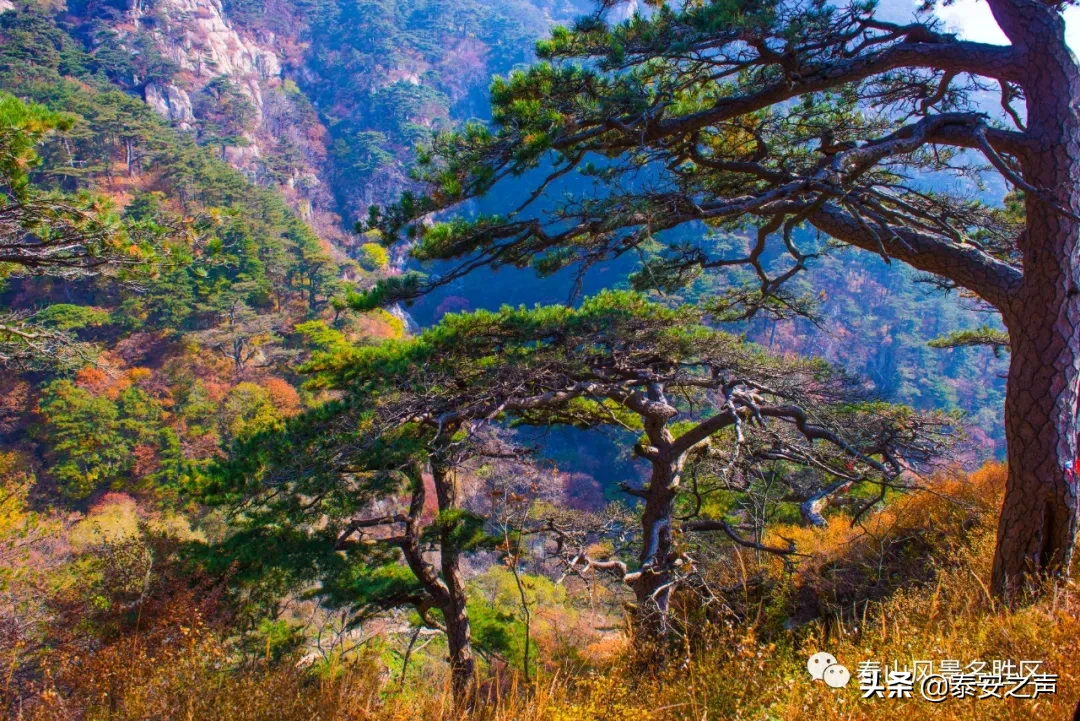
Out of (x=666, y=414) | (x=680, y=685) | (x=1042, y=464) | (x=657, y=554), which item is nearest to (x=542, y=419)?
(x=666, y=414)

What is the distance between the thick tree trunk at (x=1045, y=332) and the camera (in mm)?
2812

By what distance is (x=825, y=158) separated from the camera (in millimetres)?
3602

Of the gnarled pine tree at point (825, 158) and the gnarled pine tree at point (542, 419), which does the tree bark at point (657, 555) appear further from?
the gnarled pine tree at point (825, 158)

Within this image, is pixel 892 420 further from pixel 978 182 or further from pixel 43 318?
pixel 43 318

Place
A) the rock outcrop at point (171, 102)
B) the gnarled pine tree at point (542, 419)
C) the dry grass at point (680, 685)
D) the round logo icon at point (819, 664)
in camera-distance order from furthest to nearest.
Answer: the rock outcrop at point (171, 102) < the gnarled pine tree at point (542, 419) < the round logo icon at point (819, 664) < the dry grass at point (680, 685)

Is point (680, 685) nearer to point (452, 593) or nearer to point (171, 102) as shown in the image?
point (452, 593)

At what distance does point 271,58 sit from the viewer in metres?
71.4

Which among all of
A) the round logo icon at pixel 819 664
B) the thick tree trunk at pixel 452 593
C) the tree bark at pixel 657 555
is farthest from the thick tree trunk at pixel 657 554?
the thick tree trunk at pixel 452 593

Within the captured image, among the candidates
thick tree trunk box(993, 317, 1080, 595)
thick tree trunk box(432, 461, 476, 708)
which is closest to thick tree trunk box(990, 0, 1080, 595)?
thick tree trunk box(993, 317, 1080, 595)

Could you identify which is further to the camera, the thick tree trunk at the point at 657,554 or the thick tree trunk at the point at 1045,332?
the thick tree trunk at the point at 657,554

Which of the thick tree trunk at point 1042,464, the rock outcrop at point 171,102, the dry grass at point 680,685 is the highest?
the rock outcrop at point 171,102

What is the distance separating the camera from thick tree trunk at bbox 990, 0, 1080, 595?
281 cm

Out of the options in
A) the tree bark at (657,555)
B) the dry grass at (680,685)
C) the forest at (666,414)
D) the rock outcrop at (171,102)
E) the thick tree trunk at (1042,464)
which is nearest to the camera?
the dry grass at (680,685)

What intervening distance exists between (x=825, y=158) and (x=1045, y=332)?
1503 mm
